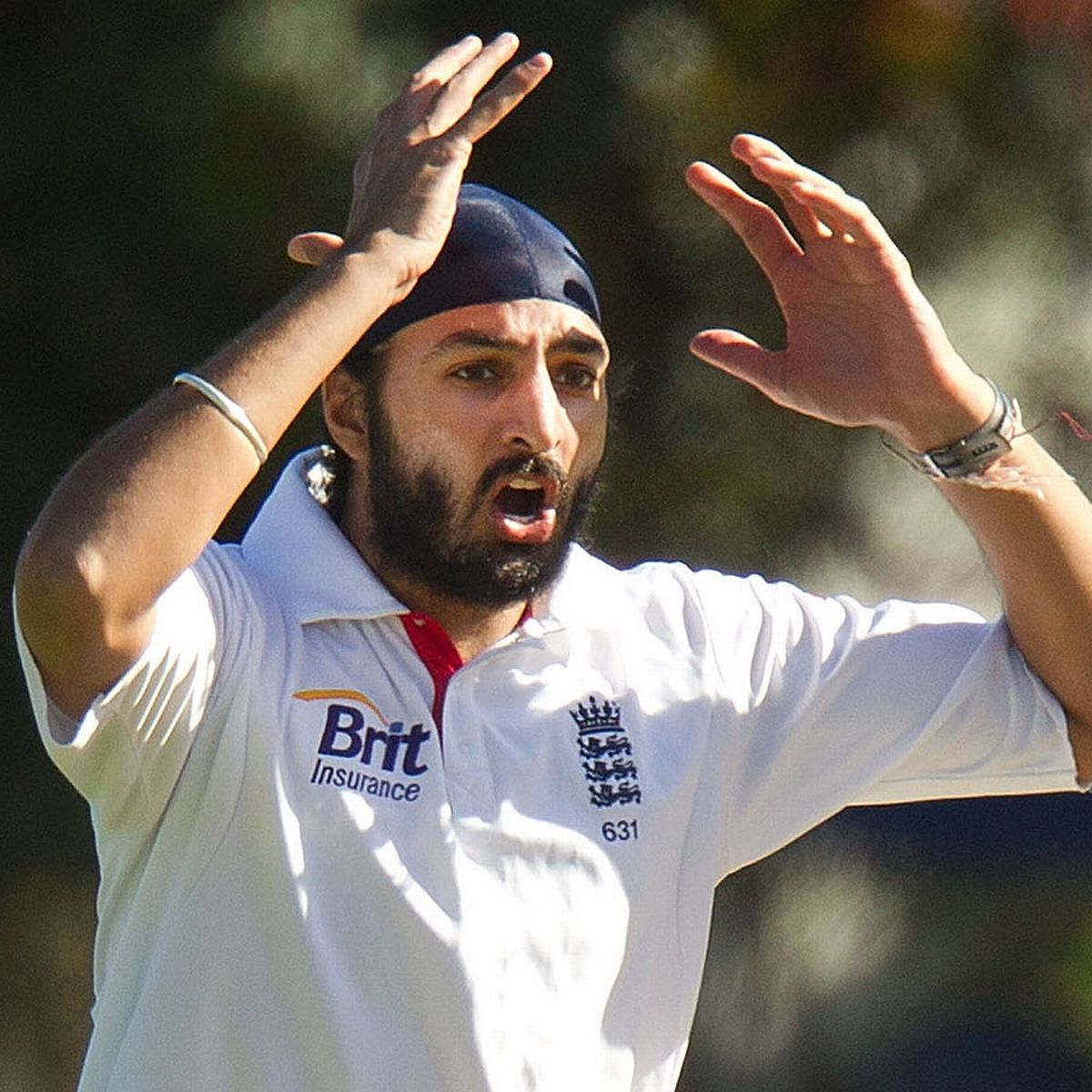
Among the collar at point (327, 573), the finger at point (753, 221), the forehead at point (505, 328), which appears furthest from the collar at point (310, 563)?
the finger at point (753, 221)

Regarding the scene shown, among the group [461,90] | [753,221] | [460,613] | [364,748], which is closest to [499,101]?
[461,90]

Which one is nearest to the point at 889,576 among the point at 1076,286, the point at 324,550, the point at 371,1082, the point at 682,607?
the point at 1076,286

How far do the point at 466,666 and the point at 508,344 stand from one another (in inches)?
16.0

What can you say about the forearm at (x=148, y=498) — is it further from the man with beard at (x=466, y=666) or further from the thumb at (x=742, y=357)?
the thumb at (x=742, y=357)

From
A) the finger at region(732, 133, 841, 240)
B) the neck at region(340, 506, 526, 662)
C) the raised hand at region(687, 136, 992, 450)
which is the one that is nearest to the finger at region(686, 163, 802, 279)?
the raised hand at region(687, 136, 992, 450)

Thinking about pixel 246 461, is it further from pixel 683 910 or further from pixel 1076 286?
pixel 1076 286

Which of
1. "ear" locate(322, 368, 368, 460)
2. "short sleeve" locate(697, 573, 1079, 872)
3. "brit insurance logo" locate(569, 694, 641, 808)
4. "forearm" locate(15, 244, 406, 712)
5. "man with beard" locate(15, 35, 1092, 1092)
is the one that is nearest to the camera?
"forearm" locate(15, 244, 406, 712)

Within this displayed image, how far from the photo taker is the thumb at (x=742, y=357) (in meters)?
2.84

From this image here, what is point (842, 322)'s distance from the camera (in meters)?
2.79

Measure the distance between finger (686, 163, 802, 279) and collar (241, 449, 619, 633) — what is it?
1.48 ft

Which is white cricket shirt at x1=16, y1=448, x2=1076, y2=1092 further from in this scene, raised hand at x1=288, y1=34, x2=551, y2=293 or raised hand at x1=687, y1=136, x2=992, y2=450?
raised hand at x1=288, y1=34, x2=551, y2=293

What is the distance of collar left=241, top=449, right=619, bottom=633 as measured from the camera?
268cm

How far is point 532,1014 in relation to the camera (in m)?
2.48

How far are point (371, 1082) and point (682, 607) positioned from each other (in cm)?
77
